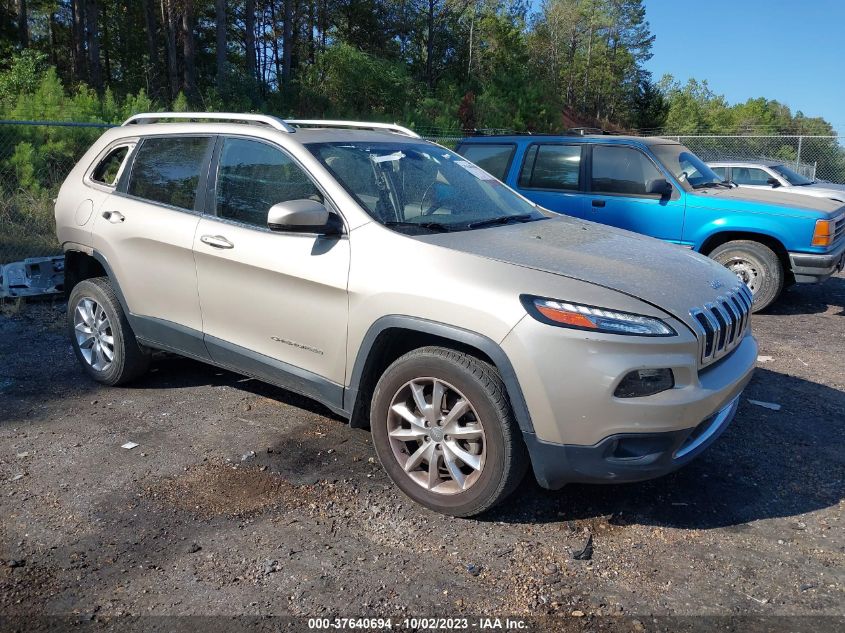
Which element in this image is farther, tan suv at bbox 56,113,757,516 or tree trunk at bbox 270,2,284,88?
tree trunk at bbox 270,2,284,88

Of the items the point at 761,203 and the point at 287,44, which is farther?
the point at 287,44

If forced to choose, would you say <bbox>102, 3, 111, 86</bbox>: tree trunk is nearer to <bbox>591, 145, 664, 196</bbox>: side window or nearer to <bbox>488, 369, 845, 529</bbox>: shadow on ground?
<bbox>591, 145, 664, 196</bbox>: side window

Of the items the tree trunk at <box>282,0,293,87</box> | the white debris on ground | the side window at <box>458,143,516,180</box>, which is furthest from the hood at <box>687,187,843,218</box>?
the tree trunk at <box>282,0,293,87</box>

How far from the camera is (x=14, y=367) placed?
555 centimetres

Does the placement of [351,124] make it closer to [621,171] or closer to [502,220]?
[502,220]

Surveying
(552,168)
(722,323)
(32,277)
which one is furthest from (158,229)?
(552,168)

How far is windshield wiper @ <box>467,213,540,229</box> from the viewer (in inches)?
154

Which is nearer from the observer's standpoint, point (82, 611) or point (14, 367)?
point (82, 611)

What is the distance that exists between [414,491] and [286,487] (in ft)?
2.33

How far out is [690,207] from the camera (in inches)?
298

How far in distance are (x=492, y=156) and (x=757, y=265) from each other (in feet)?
10.6

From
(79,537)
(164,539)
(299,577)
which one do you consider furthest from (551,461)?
(79,537)

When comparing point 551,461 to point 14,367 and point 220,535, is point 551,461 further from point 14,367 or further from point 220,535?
point 14,367

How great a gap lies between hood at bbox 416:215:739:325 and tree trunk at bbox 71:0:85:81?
27657mm
